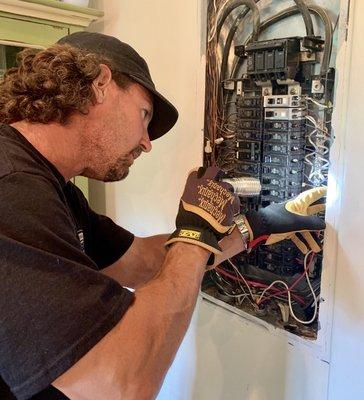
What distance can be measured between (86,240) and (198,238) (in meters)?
0.38

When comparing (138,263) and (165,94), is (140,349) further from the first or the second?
(165,94)

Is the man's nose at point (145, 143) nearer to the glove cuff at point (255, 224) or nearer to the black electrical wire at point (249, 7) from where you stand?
the glove cuff at point (255, 224)

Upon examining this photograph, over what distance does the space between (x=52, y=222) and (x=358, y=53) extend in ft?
2.42

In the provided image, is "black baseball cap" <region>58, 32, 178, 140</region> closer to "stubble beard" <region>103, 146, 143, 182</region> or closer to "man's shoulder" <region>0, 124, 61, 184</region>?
"stubble beard" <region>103, 146, 143, 182</region>

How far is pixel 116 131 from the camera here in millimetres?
920

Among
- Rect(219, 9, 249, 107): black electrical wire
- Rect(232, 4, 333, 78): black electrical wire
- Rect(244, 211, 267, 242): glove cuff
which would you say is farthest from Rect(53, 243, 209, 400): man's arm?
Rect(219, 9, 249, 107): black electrical wire

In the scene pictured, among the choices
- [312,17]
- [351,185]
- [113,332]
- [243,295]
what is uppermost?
[312,17]

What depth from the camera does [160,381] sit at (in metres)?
0.69

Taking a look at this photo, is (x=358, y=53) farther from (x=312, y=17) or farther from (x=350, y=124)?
(x=312, y=17)

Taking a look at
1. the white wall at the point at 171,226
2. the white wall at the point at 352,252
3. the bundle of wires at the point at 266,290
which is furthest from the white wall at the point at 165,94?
the white wall at the point at 352,252

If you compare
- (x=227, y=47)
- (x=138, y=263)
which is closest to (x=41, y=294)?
(x=138, y=263)

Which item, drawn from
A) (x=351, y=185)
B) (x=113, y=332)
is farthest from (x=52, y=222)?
(x=351, y=185)

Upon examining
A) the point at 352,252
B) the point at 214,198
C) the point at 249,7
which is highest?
the point at 249,7

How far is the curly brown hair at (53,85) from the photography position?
0.85 m
